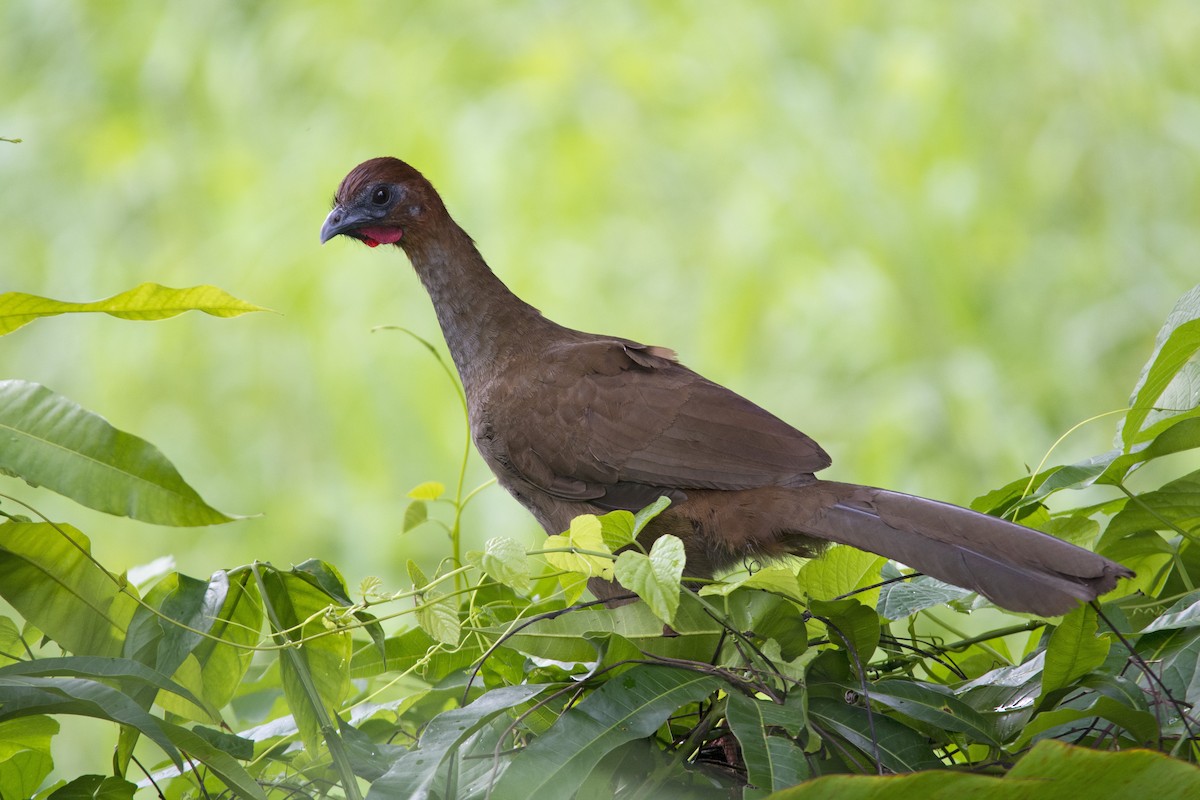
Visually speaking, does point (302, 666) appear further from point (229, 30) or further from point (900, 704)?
point (229, 30)

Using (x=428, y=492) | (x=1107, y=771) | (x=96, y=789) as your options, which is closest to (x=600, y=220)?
(x=428, y=492)

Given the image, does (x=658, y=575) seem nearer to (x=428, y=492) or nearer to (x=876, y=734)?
(x=876, y=734)

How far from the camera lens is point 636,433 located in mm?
2174

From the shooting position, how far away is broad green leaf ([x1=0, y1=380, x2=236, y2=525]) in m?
1.30

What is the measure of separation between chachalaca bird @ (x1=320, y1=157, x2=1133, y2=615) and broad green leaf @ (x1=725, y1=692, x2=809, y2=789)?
1.37ft

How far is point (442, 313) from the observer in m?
2.58

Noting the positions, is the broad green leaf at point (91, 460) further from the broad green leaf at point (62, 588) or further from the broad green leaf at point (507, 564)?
the broad green leaf at point (507, 564)

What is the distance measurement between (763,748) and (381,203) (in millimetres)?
1742

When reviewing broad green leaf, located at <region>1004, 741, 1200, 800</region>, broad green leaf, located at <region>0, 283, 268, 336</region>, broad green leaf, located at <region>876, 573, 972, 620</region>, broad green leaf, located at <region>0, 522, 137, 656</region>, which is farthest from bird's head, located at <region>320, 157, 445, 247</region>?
broad green leaf, located at <region>1004, 741, 1200, 800</region>

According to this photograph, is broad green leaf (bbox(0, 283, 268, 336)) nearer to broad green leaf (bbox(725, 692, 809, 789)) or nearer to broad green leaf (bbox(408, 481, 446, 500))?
broad green leaf (bbox(408, 481, 446, 500))

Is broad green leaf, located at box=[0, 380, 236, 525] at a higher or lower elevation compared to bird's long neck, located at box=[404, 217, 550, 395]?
lower

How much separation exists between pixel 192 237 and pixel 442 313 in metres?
2.71

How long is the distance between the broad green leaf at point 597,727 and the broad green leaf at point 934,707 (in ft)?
0.63

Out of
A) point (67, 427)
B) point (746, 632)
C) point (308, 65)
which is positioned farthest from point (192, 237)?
point (746, 632)
